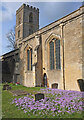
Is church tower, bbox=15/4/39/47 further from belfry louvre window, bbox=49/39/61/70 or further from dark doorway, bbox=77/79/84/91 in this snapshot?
dark doorway, bbox=77/79/84/91

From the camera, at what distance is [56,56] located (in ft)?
50.7

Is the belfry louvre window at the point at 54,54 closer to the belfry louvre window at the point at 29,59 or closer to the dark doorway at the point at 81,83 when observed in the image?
the dark doorway at the point at 81,83

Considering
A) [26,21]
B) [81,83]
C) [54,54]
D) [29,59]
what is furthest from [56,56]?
[26,21]

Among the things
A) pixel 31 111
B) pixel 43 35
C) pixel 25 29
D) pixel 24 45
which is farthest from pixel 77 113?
pixel 25 29

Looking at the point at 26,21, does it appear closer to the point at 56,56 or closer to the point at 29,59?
the point at 29,59

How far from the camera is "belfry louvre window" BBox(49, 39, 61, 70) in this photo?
15.2 meters

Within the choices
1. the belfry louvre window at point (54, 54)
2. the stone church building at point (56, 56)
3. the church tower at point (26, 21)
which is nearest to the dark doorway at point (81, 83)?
the stone church building at point (56, 56)

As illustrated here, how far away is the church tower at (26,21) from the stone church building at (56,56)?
11396 mm

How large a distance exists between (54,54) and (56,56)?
407 millimetres

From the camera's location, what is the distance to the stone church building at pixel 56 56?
12344mm

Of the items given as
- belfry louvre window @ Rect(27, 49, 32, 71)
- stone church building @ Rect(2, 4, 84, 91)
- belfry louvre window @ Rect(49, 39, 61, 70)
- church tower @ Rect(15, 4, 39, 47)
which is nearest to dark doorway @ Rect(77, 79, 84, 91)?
stone church building @ Rect(2, 4, 84, 91)

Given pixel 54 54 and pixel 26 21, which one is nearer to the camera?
pixel 54 54

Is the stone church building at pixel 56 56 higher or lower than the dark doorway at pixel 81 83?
higher

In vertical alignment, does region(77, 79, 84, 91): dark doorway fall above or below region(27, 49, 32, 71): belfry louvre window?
below
